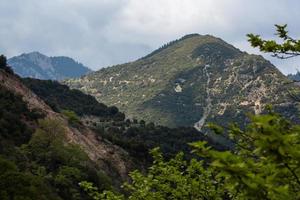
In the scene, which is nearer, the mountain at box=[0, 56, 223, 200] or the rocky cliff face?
the mountain at box=[0, 56, 223, 200]

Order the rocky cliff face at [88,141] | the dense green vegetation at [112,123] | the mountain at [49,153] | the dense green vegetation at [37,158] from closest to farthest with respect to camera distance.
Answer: the dense green vegetation at [37,158], the mountain at [49,153], the rocky cliff face at [88,141], the dense green vegetation at [112,123]

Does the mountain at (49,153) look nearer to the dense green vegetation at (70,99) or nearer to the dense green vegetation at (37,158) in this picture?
the dense green vegetation at (37,158)

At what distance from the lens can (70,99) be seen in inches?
6353

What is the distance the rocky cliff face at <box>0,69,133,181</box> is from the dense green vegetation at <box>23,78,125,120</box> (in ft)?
187

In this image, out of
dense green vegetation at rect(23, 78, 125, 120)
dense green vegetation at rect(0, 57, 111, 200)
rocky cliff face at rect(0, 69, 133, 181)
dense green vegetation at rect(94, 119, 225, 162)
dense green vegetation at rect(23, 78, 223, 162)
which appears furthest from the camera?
dense green vegetation at rect(23, 78, 125, 120)

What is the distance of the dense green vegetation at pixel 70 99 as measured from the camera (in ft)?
495

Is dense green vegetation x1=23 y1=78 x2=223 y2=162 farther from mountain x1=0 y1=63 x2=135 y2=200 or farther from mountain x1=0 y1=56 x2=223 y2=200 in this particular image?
mountain x1=0 y1=63 x2=135 y2=200

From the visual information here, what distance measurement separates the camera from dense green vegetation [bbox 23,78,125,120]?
150875mm

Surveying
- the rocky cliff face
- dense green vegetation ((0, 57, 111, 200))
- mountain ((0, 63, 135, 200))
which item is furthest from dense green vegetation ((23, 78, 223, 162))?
dense green vegetation ((0, 57, 111, 200))

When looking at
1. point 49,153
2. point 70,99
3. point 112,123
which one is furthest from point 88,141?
point 70,99

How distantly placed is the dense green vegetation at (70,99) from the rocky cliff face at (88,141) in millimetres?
57096

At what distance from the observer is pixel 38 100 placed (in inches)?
3511

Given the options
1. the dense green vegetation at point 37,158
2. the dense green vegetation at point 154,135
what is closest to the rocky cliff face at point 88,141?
the dense green vegetation at point 37,158

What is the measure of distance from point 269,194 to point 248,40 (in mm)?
5925
